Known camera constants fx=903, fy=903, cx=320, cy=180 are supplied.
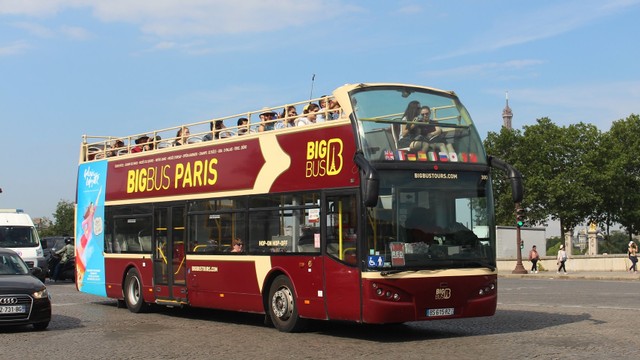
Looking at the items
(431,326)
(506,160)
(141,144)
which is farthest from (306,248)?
(506,160)

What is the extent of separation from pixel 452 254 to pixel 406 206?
3.47ft

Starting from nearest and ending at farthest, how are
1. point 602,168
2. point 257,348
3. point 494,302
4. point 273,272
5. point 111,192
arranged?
point 257,348
point 494,302
point 273,272
point 111,192
point 602,168

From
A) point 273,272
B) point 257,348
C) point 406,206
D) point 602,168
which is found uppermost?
point 602,168

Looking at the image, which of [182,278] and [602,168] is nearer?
[182,278]

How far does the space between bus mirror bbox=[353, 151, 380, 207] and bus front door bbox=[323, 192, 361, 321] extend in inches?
22.2

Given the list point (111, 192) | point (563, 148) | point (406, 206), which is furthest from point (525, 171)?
point (406, 206)

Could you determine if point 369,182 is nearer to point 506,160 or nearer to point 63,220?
point 506,160

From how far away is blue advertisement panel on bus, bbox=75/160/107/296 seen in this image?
2095 cm

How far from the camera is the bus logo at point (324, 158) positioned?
44.3 feet

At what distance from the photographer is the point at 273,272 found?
14.9m

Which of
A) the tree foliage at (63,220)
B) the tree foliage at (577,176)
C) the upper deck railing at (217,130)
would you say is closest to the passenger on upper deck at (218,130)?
the upper deck railing at (217,130)

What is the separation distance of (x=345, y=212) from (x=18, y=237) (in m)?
21.7

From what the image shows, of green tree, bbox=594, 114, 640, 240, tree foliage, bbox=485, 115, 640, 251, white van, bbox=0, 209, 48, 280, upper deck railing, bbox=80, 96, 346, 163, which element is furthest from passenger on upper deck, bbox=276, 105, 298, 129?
green tree, bbox=594, 114, 640, 240

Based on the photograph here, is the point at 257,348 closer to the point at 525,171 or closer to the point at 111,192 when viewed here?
the point at 111,192
